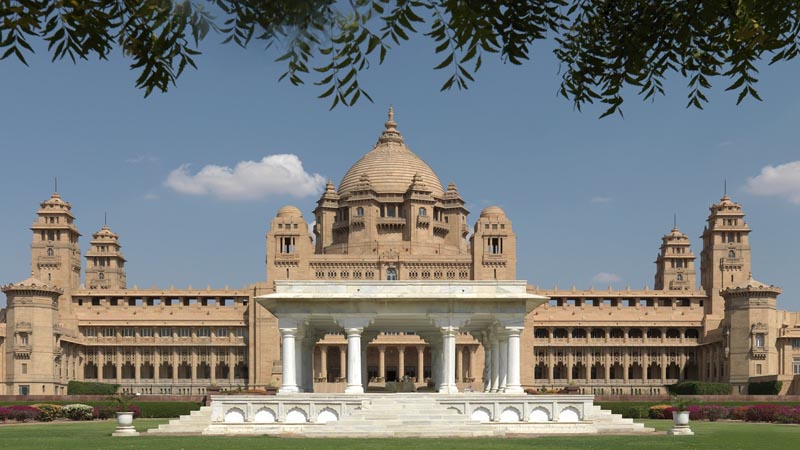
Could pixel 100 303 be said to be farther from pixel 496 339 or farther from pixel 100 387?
pixel 496 339

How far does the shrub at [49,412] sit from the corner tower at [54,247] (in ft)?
171

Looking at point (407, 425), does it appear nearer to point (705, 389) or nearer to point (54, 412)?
point (54, 412)

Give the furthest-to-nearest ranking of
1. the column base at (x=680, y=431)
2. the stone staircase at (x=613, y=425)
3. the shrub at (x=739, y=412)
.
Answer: the shrub at (x=739, y=412) → the stone staircase at (x=613, y=425) → the column base at (x=680, y=431)

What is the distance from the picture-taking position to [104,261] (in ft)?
402

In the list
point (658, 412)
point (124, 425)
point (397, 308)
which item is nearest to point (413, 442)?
point (124, 425)

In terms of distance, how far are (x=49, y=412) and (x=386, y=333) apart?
139 feet

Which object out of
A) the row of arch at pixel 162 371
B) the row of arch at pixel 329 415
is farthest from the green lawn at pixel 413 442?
the row of arch at pixel 162 371

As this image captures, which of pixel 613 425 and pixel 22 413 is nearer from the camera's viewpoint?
pixel 613 425

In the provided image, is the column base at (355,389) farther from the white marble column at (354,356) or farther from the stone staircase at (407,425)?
the stone staircase at (407,425)

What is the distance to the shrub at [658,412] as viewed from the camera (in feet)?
178

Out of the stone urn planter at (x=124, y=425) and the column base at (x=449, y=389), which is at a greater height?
the column base at (x=449, y=389)

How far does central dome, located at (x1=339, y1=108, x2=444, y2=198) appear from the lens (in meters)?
112

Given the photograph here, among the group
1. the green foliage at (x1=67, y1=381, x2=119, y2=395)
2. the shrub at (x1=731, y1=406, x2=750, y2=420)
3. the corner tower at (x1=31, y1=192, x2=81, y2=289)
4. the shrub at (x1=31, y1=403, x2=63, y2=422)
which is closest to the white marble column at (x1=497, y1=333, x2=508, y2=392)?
the shrub at (x1=731, y1=406, x2=750, y2=420)

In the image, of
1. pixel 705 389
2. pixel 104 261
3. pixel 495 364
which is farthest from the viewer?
pixel 104 261
